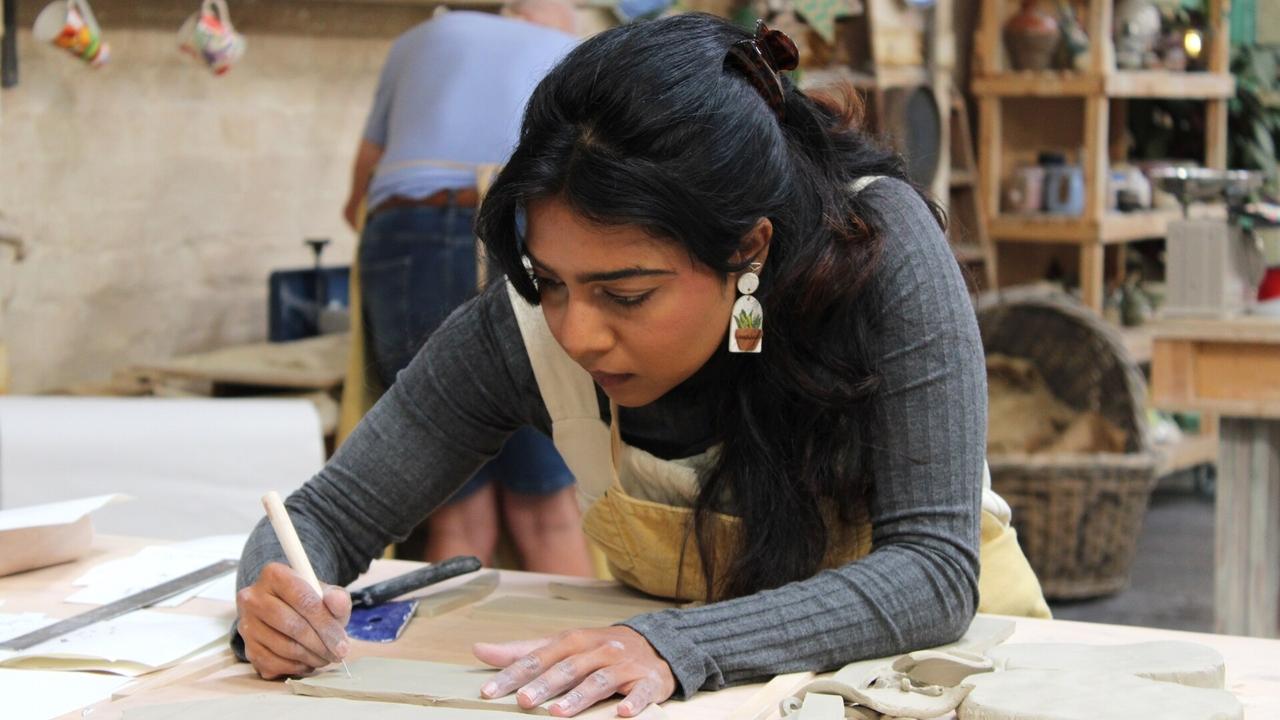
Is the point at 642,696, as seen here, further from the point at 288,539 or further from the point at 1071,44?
the point at 1071,44

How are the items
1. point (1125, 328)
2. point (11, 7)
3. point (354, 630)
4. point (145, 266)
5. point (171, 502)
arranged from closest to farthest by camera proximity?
point (354, 630) < point (171, 502) < point (11, 7) < point (145, 266) < point (1125, 328)

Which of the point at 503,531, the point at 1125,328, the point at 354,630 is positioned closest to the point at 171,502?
the point at 503,531

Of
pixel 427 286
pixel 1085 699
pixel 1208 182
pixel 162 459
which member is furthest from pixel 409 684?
pixel 1208 182

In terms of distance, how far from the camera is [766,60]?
4.99 ft

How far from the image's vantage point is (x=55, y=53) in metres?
3.34

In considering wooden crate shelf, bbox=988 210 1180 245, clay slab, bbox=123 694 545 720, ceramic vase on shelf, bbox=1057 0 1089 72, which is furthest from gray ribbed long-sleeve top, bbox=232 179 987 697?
ceramic vase on shelf, bbox=1057 0 1089 72

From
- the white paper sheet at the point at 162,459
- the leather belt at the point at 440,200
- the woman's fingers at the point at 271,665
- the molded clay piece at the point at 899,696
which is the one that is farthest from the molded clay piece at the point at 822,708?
the leather belt at the point at 440,200

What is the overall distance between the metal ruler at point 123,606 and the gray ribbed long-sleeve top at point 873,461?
→ 0.42 ft

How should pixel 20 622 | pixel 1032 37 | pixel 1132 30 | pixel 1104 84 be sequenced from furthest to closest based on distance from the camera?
pixel 1132 30, pixel 1032 37, pixel 1104 84, pixel 20 622

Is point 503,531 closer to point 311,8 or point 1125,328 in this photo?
point 311,8

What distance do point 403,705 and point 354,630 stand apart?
1.05 feet

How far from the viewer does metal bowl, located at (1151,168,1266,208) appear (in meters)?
3.28

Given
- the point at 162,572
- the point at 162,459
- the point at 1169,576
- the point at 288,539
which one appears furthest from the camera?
the point at 1169,576

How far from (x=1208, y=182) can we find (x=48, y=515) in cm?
251
